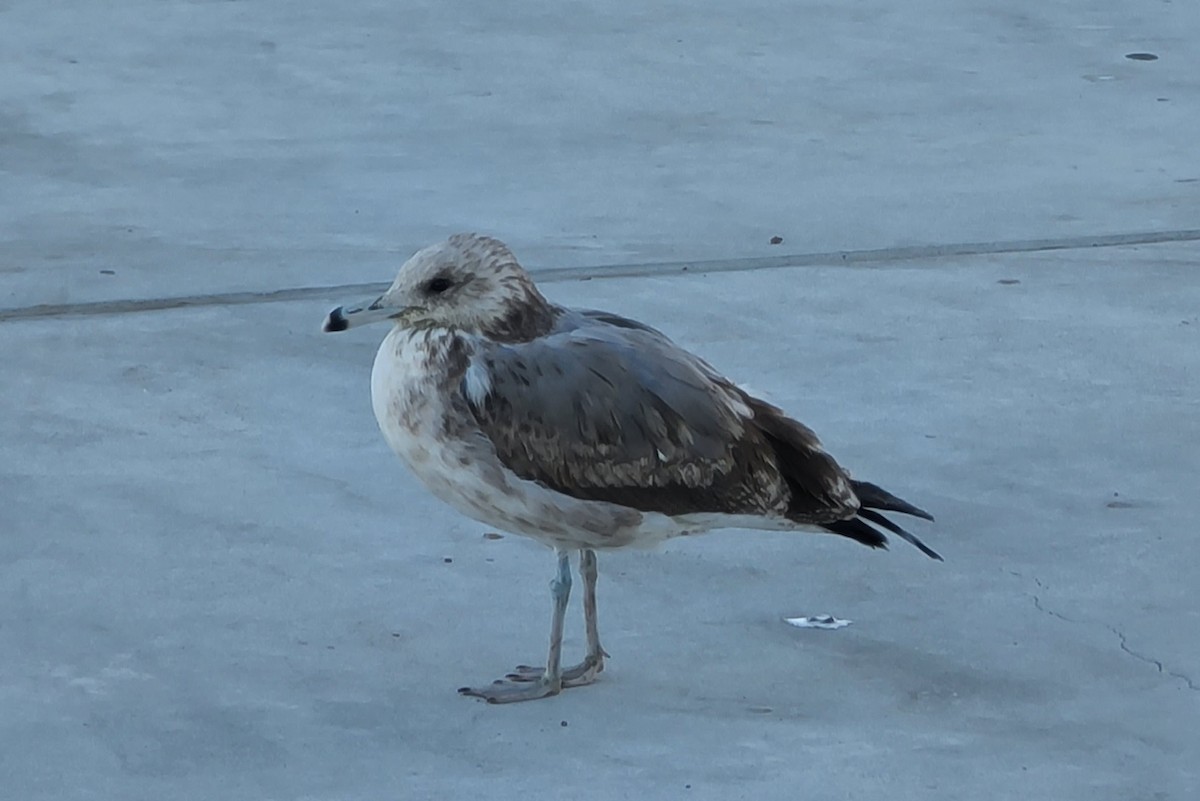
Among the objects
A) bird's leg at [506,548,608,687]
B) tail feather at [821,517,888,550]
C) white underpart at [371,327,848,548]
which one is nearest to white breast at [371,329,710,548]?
white underpart at [371,327,848,548]

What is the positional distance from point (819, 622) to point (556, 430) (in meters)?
0.78

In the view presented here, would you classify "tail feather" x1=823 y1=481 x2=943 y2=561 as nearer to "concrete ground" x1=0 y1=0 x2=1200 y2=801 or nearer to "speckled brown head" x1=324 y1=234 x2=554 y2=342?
"concrete ground" x1=0 y1=0 x2=1200 y2=801

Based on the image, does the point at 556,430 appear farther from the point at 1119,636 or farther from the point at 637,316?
the point at 637,316

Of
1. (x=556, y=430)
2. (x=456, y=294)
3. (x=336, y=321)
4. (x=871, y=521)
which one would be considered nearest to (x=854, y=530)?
(x=871, y=521)

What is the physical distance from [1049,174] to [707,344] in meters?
2.20

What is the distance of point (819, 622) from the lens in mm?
4547

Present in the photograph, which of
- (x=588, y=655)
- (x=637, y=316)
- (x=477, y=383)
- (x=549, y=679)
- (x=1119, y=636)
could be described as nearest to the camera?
(x=477, y=383)

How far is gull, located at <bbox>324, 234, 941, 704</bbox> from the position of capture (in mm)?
4102

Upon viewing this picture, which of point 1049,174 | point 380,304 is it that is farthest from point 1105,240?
point 380,304

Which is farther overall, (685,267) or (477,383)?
(685,267)

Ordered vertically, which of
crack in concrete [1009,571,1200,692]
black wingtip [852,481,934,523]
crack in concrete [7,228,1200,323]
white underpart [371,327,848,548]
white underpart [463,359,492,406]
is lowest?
crack in concrete [1009,571,1200,692]

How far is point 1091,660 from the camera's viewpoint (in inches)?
173

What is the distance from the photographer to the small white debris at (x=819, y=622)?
14.9 ft

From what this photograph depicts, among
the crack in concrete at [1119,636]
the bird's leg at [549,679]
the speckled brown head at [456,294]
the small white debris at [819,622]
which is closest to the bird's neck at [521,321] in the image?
the speckled brown head at [456,294]
